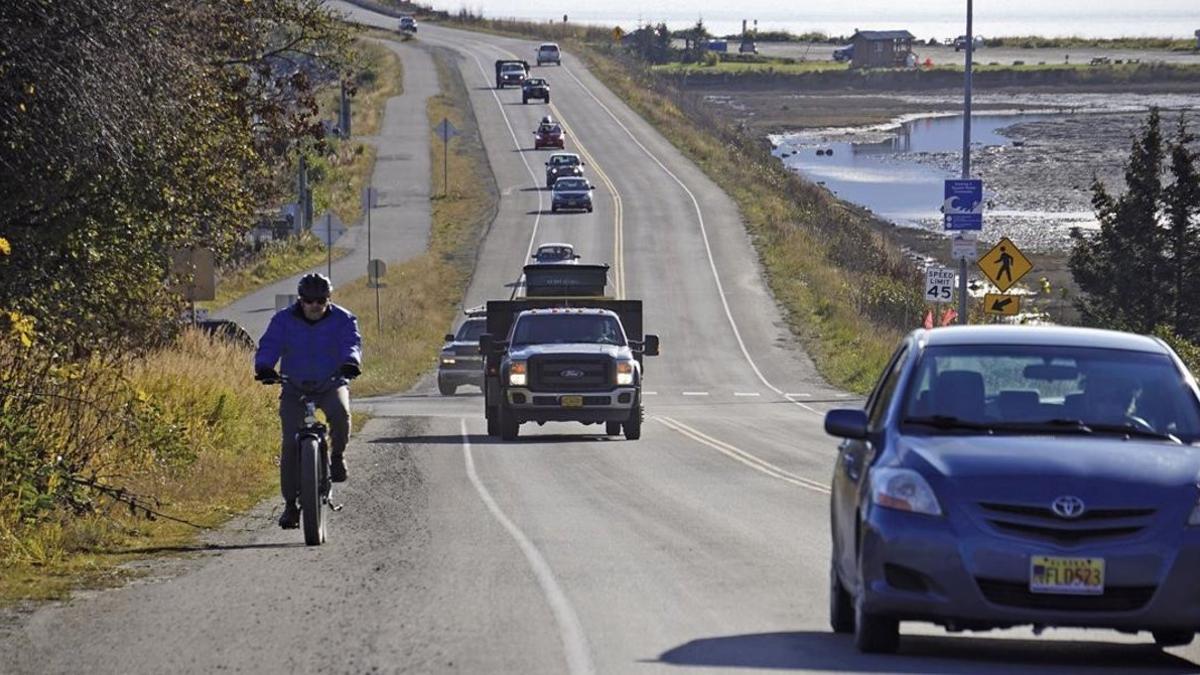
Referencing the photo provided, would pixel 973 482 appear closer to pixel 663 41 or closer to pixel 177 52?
pixel 177 52

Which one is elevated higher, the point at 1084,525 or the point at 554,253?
the point at 1084,525

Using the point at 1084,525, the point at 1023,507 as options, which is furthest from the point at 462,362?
the point at 1084,525

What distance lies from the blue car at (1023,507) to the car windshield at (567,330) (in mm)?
19117

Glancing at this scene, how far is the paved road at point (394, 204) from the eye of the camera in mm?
68125

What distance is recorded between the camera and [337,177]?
3807 inches

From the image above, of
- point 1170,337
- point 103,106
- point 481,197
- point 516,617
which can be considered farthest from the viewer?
point 481,197

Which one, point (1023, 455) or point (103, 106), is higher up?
point (103, 106)

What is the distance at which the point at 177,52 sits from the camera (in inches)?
782

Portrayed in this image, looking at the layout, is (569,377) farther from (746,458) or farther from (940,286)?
(940,286)

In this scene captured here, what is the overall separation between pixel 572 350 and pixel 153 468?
10813mm

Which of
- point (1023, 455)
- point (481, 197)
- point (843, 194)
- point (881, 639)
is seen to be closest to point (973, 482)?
point (1023, 455)

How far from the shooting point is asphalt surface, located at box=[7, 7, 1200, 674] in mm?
10414

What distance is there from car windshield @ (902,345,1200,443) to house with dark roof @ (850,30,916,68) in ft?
571

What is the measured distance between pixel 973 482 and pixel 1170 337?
143ft
